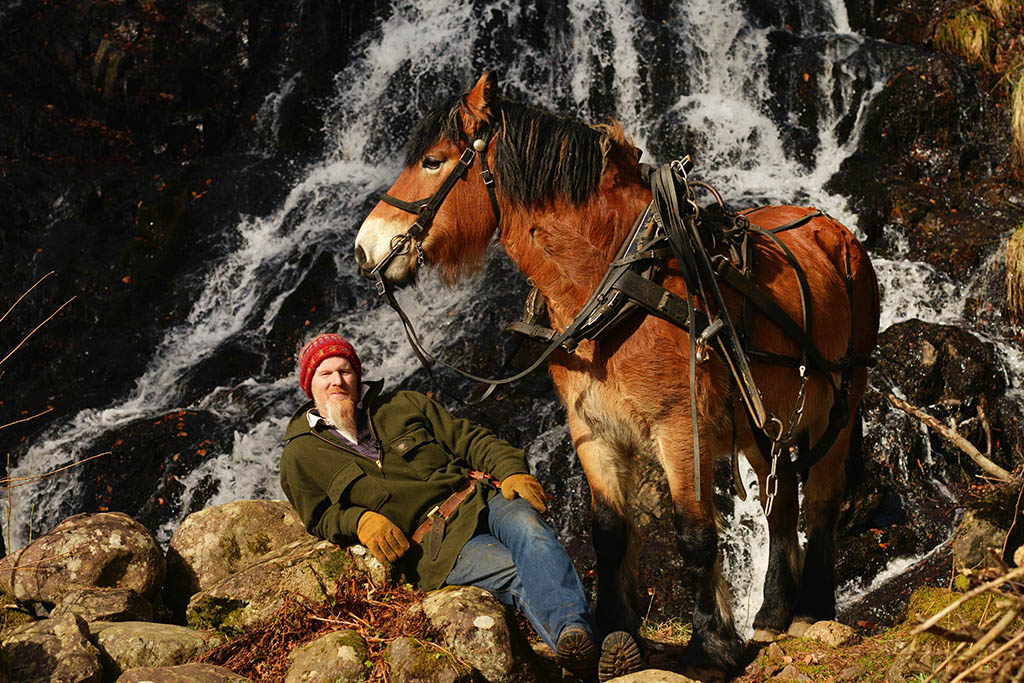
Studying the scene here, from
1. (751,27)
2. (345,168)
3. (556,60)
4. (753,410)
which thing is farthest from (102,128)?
(753,410)

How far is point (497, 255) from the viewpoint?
10.6 meters

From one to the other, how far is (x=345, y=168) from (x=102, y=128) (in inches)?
159

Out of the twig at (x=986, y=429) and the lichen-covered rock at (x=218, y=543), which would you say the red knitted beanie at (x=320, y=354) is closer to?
the lichen-covered rock at (x=218, y=543)

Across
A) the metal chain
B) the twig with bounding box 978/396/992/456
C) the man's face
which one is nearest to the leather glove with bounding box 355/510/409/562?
the man's face

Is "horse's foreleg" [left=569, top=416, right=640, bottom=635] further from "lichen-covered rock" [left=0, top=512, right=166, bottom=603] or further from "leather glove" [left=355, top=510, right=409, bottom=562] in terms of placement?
"lichen-covered rock" [left=0, top=512, right=166, bottom=603]

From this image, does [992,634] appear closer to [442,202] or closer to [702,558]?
[702,558]

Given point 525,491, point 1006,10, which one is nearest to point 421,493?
point 525,491

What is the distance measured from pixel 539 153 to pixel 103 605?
2.89 metres

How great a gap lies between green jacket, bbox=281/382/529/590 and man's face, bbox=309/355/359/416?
0.10 metres

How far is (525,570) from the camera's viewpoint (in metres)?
3.95

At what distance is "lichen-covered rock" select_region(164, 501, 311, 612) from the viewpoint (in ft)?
16.4

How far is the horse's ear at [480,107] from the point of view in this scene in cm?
405

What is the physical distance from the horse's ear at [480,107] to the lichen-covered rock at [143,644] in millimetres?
2532

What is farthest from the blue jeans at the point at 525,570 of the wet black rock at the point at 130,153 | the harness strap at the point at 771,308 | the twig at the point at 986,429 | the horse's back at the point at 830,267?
the wet black rock at the point at 130,153
